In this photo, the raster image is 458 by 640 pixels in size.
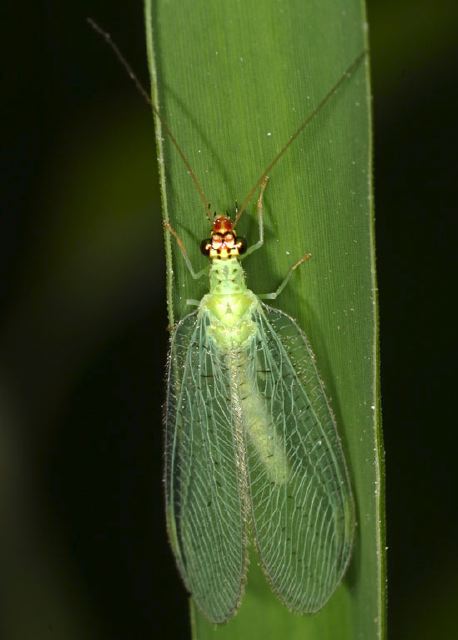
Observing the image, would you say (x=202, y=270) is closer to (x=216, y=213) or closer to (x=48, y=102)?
(x=216, y=213)

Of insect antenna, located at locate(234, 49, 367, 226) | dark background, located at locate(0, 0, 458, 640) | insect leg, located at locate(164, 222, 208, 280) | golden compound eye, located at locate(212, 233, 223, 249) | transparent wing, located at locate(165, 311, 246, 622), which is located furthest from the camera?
dark background, located at locate(0, 0, 458, 640)

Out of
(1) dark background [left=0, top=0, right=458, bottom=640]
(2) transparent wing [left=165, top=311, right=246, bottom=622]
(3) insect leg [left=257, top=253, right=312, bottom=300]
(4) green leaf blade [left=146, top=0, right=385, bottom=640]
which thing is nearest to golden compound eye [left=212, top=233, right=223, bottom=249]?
(4) green leaf blade [left=146, top=0, right=385, bottom=640]

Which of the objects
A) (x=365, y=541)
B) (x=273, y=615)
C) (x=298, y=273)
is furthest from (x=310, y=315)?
(x=273, y=615)

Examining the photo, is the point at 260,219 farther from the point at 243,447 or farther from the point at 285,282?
the point at 243,447

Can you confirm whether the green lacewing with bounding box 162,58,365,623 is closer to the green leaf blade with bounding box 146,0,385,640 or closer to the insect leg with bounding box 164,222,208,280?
the insect leg with bounding box 164,222,208,280

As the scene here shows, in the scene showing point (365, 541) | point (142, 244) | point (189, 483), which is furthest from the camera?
point (142, 244)

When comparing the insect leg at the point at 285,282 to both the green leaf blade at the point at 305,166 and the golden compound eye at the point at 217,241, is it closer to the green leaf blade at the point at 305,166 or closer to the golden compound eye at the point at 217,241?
the green leaf blade at the point at 305,166
